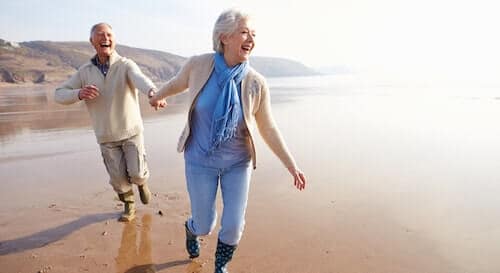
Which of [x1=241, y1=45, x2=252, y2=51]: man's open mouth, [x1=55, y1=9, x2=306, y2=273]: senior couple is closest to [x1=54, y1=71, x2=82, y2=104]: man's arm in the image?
[x1=55, y1=9, x2=306, y2=273]: senior couple

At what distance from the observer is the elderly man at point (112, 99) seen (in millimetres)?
3984

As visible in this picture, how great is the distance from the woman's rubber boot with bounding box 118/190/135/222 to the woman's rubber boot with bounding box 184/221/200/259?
1.28 metres

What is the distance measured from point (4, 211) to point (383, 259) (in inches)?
174

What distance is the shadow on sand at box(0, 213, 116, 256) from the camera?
3818mm

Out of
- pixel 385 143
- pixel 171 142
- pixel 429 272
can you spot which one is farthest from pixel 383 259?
pixel 171 142

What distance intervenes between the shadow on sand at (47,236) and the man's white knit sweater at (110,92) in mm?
1044

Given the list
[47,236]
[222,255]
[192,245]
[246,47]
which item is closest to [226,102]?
[246,47]

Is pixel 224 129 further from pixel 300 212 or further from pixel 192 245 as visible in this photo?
pixel 300 212

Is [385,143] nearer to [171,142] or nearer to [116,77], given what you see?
[171,142]

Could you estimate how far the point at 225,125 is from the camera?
2801 mm

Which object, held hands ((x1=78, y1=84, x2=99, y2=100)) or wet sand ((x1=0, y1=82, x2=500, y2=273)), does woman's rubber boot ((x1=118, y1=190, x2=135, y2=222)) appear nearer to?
wet sand ((x1=0, y1=82, x2=500, y2=273))

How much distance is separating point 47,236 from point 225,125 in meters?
2.62

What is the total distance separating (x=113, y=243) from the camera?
390 cm

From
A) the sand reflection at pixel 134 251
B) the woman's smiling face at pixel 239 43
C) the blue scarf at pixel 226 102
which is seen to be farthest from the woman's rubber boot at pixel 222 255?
the woman's smiling face at pixel 239 43
